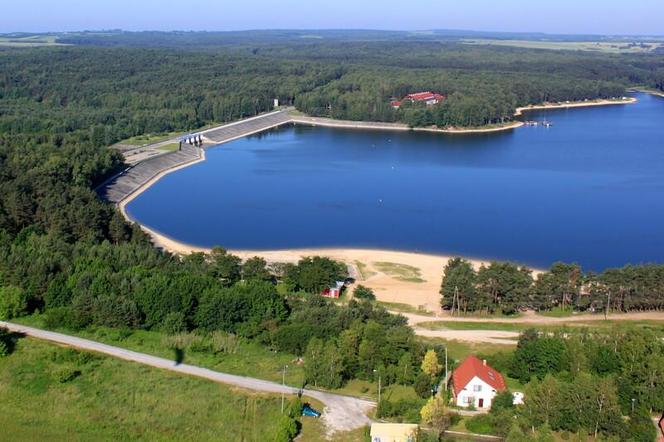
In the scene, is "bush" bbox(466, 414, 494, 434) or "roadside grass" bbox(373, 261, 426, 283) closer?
"bush" bbox(466, 414, 494, 434)

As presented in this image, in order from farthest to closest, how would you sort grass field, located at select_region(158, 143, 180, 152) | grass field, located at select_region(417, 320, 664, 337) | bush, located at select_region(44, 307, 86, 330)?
grass field, located at select_region(158, 143, 180, 152)
grass field, located at select_region(417, 320, 664, 337)
bush, located at select_region(44, 307, 86, 330)

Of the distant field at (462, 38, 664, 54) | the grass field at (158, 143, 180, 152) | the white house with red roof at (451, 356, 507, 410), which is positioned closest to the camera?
the white house with red roof at (451, 356, 507, 410)

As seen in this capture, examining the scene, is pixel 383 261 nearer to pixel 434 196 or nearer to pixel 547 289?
Answer: pixel 547 289

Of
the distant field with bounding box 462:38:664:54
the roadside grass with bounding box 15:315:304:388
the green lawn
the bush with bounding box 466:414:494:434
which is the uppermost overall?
the distant field with bounding box 462:38:664:54

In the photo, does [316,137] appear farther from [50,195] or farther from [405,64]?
[405,64]

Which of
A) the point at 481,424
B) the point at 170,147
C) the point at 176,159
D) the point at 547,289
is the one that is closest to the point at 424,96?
the point at 170,147

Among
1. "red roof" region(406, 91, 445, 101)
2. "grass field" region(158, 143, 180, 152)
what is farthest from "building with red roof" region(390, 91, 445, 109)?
"grass field" region(158, 143, 180, 152)

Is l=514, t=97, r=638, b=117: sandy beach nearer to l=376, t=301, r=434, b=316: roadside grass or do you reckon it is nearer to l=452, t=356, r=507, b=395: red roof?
l=376, t=301, r=434, b=316: roadside grass

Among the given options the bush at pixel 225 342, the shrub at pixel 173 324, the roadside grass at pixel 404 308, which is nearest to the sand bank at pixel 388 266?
the roadside grass at pixel 404 308
